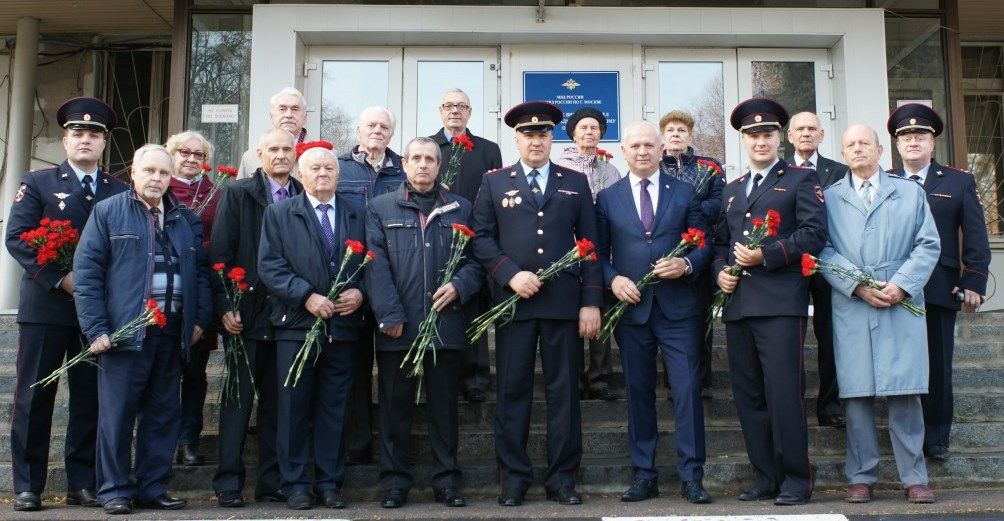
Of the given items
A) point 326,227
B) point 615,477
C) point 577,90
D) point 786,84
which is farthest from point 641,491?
point 786,84

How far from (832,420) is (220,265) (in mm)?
3740

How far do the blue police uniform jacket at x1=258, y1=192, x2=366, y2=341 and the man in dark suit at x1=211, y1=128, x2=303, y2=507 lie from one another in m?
0.17

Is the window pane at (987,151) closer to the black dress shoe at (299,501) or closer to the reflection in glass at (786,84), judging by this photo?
the reflection in glass at (786,84)

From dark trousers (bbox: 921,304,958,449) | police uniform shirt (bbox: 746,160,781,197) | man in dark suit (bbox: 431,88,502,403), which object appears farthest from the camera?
→ man in dark suit (bbox: 431,88,502,403)

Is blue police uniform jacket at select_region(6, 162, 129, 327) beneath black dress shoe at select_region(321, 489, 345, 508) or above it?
above

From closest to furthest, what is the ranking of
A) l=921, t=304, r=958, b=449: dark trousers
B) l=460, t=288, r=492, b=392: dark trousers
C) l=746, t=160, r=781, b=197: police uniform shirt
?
l=746, t=160, r=781, b=197: police uniform shirt → l=921, t=304, r=958, b=449: dark trousers → l=460, t=288, r=492, b=392: dark trousers

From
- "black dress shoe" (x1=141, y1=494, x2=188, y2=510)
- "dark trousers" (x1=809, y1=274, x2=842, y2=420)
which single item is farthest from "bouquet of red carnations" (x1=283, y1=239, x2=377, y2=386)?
"dark trousers" (x1=809, y1=274, x2=842, y2=420)

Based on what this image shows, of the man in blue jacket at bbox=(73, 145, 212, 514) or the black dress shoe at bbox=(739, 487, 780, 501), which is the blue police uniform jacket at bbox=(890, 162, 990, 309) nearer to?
the black dress shoe at bbox=(739, 487, 780, 501)

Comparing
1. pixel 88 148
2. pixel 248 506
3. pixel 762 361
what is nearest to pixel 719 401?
pixel 762 361

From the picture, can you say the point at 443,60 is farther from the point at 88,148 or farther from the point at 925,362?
the point at 925,362

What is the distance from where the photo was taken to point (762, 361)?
4.87m

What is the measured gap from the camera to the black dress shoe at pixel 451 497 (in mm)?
4836

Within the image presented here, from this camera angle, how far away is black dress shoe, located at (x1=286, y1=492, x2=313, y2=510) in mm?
4762

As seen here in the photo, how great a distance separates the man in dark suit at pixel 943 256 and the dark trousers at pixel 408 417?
277cm
